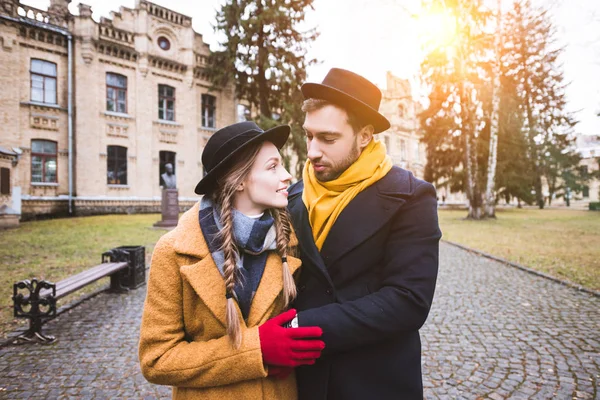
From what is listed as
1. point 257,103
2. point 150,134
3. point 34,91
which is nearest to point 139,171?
point 150,134

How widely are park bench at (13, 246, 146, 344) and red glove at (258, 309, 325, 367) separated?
14.3 feet

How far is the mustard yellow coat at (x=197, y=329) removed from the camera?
142 cm

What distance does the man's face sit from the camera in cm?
174

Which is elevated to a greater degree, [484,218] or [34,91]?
[34,91]

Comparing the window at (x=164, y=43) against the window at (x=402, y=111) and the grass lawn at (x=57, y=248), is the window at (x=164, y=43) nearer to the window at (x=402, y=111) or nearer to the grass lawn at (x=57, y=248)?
the grass lawn at (x=57, y=248)

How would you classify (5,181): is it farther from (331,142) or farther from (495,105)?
(495,105)

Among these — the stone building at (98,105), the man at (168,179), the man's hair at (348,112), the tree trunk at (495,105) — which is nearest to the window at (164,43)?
the stone building at (98,105)

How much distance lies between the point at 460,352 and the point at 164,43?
1035 inches

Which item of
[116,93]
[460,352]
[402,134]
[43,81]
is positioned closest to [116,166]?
[116,93]

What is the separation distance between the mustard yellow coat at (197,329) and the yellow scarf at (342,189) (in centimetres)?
28

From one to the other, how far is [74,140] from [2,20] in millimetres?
6799

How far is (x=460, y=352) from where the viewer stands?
4.09 metres

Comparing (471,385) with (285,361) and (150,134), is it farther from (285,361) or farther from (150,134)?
(150,134)

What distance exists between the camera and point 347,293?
1606 millimetres
